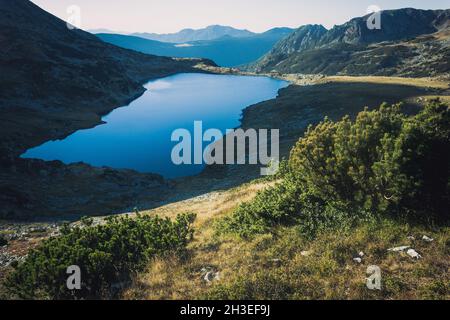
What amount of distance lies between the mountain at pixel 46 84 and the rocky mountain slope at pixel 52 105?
0.68 feet

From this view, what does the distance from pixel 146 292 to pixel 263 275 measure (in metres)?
4.06

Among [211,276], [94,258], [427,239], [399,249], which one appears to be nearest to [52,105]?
[94,258]

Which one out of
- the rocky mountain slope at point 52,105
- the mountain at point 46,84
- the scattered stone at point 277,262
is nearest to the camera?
the scattered stone at point 277,262

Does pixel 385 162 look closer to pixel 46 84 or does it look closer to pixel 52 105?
pixel 52 105

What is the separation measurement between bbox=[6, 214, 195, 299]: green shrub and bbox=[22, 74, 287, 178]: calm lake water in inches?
1711

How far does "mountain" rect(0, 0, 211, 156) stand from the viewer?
80.4m

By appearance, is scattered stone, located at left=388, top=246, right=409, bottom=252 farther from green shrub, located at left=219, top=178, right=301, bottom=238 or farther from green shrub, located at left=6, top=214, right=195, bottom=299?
green shrub, located at left=6, top=214, right=195, bottom=299

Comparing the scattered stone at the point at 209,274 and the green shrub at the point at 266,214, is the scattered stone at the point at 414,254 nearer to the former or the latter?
the green shrub at the point at 266,214

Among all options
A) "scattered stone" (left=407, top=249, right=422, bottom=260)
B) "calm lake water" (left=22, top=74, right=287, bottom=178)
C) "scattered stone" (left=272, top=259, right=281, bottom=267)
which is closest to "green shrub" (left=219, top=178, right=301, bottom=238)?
"scattered stone" (left=272, top=259, right=281, bottom=267)

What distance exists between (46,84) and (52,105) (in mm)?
11933

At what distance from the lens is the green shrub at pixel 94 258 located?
43.1ft

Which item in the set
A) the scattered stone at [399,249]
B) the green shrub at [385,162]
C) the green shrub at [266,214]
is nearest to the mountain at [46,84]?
the green shrub at [266,214]
